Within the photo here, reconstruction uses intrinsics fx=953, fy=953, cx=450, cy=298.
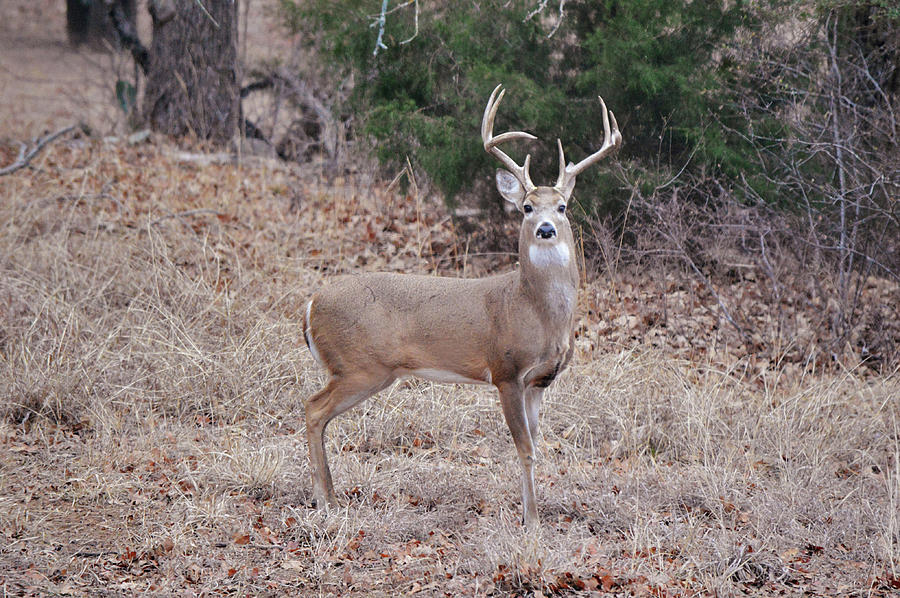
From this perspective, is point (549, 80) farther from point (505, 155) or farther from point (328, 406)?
point (328, 406)

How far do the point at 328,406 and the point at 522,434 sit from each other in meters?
1.08

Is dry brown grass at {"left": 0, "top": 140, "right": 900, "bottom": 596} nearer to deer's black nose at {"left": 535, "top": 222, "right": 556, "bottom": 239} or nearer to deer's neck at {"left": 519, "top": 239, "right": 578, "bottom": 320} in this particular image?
deer's neck at {"left": 519, "top": 239, "right": 578, "bottom": 320}

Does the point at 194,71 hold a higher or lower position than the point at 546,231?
higher

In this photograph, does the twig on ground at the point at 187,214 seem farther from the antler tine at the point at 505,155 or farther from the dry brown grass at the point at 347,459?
the antler tine at the point at 505,155

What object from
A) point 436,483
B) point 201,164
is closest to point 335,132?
point 201,164

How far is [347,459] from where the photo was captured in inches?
235

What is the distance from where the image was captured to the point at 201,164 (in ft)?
39.9

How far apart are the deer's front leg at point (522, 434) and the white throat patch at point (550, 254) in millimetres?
638

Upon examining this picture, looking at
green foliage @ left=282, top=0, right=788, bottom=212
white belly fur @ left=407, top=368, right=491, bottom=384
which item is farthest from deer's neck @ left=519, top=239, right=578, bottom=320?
green foliage @ left=282, top=0, right=788, bottom=212

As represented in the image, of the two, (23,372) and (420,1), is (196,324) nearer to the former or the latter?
(23,372)

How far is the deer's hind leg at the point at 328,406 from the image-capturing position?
513 centimetres

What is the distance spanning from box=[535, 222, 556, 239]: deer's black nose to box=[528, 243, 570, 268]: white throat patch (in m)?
0.20

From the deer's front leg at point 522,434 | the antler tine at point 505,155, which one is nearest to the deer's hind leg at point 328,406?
the deer's front leg at point 522,434

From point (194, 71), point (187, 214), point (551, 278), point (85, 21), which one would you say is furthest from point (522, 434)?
point (85, 21)
